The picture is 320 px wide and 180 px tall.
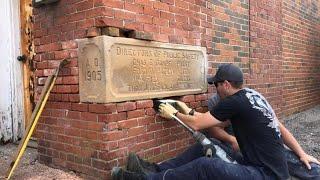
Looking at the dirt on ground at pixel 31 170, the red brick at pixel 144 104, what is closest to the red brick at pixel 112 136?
the red brick at pixel 144 104

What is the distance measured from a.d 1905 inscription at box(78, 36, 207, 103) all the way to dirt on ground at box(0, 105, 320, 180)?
88 centimetres

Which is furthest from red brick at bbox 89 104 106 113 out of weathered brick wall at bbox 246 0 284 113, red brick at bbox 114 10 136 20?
weathered brick wall at bbox 246 0 284 113

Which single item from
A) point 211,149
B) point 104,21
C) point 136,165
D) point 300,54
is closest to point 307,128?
point 300,54

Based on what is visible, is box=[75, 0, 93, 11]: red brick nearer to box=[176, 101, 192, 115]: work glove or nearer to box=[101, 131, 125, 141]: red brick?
box=[101, 131, 125, 141]: red brick

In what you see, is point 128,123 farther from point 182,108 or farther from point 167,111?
point 182,108

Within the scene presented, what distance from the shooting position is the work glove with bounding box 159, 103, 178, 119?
12.8ft

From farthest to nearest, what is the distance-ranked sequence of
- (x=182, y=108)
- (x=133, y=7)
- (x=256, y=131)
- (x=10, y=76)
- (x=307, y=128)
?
(x=307, y=128) < (x=10, y=76) < (x=182, y=108) < (x=133, y=7) < (x=256, y=131)

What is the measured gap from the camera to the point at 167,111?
3904mm

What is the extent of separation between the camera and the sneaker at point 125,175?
11.2 ft

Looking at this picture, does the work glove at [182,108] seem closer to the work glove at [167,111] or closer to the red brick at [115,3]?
the work glove at [167,111]

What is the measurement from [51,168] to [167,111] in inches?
54.0

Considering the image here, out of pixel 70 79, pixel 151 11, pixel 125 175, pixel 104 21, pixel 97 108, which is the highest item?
pixel 151 11

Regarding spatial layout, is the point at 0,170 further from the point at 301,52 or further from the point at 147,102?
the point at 301,52

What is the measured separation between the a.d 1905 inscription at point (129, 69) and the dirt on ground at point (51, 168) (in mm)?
876
